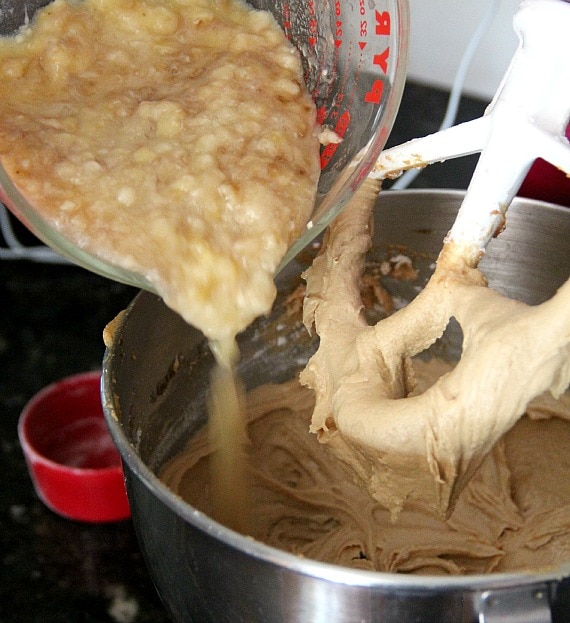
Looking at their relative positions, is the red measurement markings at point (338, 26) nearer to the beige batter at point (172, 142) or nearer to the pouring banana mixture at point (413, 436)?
the beige batter at point (172, 142)

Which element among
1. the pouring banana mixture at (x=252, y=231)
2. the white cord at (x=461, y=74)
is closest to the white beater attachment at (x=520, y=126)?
the pouring banana mixture at (x=252, y=231)

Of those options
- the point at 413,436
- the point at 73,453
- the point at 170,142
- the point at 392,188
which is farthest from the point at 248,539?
the point at 392,188

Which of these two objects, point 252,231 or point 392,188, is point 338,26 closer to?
point 252,231

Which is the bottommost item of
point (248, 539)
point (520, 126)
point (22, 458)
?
point (22, 458)

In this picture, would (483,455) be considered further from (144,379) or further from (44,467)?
(44,467)

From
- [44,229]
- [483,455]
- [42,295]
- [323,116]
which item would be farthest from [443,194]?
[42,295]
